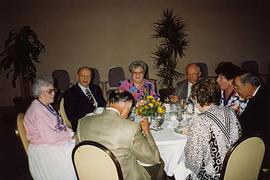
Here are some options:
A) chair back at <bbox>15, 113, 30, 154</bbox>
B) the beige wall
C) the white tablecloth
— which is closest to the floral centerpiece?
the white tablecloth

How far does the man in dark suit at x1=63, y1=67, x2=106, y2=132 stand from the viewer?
3566mm

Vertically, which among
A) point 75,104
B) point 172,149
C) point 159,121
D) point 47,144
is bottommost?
point 172,149

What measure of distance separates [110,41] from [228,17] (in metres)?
A: 3.04

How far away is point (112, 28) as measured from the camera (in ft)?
22.0

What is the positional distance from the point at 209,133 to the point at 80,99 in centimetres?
199

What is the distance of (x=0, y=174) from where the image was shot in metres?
3.75

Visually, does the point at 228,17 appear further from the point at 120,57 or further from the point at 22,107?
the point at 22,107

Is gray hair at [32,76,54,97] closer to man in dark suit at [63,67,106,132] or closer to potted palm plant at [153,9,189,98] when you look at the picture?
man in dark suit at [63,67,106,132]

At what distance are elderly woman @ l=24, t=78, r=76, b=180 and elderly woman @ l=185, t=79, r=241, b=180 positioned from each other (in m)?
1.14

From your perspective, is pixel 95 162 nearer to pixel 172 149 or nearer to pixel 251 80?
pixel 172 149

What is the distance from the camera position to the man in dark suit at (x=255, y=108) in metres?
2.71

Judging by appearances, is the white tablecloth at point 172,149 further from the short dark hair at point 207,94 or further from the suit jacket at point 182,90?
the suit jacket at point 182,90

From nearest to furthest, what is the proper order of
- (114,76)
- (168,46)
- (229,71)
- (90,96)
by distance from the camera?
(229,71), (90,96), (114,76), (168,46)

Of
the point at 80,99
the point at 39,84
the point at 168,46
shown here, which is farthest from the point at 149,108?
the point at 168,46
